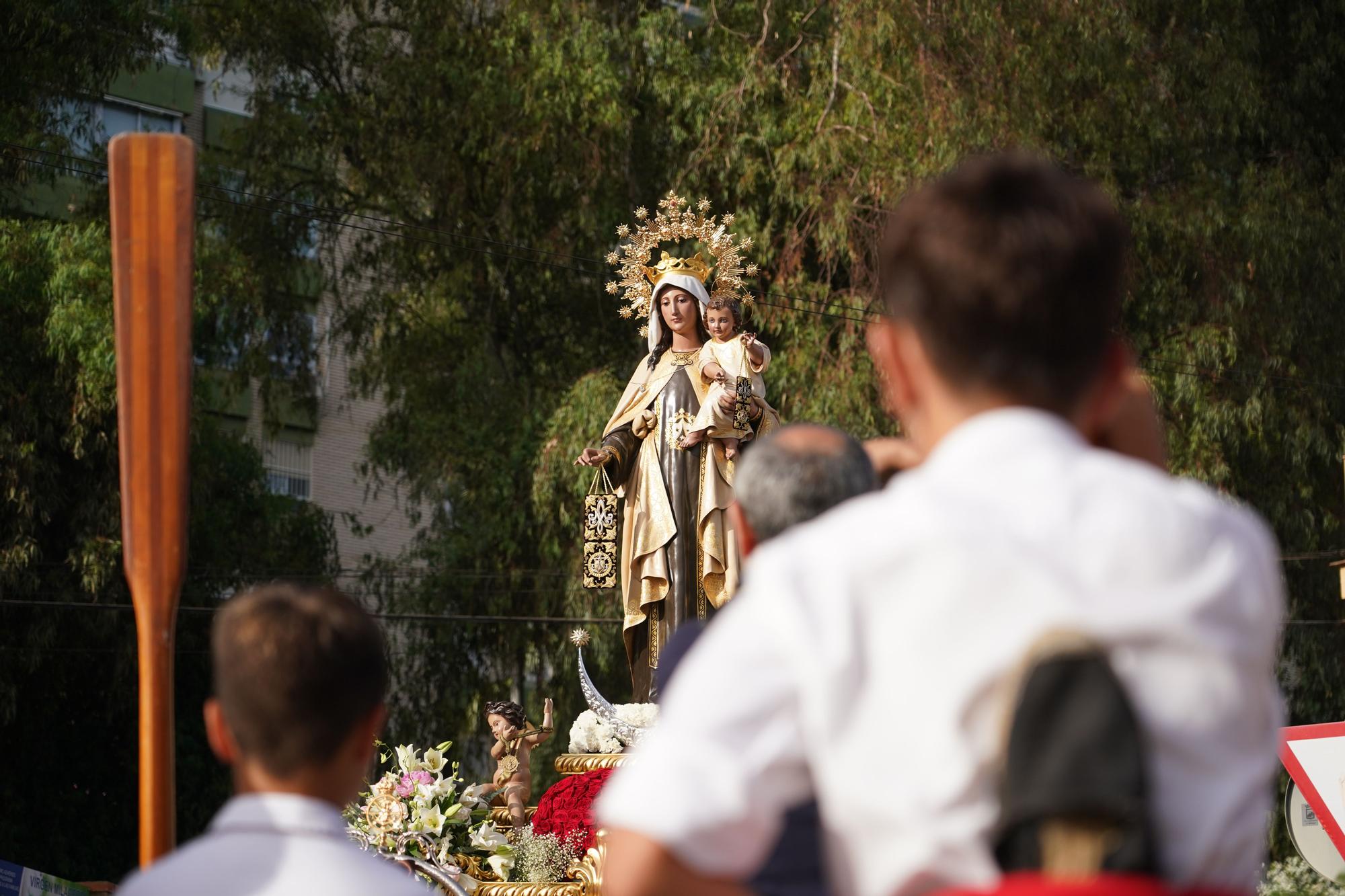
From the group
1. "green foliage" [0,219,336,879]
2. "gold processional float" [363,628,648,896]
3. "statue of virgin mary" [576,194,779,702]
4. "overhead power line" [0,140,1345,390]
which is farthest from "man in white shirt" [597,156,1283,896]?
"green foliage" [0,219,336,879]

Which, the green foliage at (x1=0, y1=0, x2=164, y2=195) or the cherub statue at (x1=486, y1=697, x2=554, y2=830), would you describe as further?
the green foliage at (x1=0, y1=0, x2=164, y2=195)

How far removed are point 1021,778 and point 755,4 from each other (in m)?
16.4

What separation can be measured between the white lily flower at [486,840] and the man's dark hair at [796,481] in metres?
4.76

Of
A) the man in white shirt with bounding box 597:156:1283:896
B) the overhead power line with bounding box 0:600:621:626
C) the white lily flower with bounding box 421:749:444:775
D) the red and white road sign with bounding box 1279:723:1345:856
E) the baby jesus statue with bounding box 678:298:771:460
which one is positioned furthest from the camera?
the overhead power line with bounding box 0:600:621:626

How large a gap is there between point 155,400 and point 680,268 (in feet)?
19.7

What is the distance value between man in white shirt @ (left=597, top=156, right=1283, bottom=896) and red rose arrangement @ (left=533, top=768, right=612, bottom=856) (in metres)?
5.54

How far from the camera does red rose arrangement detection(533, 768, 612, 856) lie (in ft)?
23.0

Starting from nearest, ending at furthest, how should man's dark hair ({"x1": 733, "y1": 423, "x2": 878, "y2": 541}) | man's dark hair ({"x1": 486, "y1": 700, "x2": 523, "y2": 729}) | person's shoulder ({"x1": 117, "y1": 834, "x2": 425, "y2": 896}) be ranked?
person's shoulder ({"x1": 117, "y1": 834, "x2": 425, "y2": 896}), man's dark hair ({"x1": 733, "y1": 423, "x2": 878, "y2": 541}), man's dark hair ({"x1": 486, "y1": 700, "x2": 523, "y2": 729})

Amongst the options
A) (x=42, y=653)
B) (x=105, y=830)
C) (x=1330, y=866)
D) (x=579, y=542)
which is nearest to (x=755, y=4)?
(x=579, y=542)

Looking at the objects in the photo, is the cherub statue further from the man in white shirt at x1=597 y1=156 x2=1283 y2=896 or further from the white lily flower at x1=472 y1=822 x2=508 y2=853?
the man in white shirt at x1=597 y1=156 x2=1283 y2=896

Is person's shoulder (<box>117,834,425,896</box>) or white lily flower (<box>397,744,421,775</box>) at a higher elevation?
person's shoulder (<box>117,834,425,896</box>)

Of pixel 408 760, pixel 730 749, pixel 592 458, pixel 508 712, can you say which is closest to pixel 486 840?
pixel 408 760

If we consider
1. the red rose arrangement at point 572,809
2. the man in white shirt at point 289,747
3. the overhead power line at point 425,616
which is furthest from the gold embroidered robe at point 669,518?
the overhead power line at point 425,616

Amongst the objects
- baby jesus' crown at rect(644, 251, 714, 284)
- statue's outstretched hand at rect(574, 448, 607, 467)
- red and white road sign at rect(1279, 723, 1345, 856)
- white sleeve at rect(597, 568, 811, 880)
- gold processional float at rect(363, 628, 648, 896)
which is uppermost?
baby jesus' crown at rect(644, 251, 714, 284)
